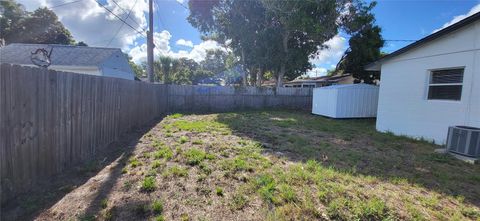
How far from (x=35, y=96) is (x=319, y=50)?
1688cm

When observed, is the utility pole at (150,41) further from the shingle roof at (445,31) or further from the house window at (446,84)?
the house window at (446,84)

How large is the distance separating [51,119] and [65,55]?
1332 cm

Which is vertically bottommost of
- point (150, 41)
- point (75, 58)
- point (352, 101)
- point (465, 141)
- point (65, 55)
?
point (465, 141)

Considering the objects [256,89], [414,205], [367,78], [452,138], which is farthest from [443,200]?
[367,78]

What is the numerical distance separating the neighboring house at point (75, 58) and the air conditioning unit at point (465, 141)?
14521 mm

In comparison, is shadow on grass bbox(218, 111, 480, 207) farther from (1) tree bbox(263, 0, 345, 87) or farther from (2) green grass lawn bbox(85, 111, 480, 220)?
(1) tree bbox(263, 0, 345, 87)

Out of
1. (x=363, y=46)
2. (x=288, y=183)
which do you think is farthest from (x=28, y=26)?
(x=288, y=183)

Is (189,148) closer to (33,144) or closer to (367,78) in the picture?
(33,144)

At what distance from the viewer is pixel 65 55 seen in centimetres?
1334

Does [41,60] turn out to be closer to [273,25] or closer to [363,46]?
[273,25]

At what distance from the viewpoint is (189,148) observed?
4828 mm

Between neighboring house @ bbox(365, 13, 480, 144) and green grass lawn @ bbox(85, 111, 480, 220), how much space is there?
1159 millimetres

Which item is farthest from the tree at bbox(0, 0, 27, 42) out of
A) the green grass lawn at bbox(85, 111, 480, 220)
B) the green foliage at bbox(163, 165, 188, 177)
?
the green foliage at bbox(163, 165, 188, 177)

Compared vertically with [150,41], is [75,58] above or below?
below
